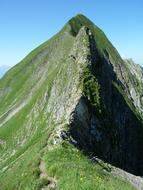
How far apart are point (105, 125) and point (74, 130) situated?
52.5ft

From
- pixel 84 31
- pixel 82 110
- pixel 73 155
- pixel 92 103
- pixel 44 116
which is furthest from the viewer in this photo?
pixel 84 31

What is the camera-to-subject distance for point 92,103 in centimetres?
6056

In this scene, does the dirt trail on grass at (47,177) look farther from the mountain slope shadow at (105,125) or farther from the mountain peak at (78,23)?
the mountain peak at (78,23)

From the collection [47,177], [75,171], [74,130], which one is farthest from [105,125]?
[47,177]

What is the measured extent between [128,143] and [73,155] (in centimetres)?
4615

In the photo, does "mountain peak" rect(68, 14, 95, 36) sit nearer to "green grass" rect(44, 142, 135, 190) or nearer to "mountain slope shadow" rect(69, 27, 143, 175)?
"mountain slope shadow" rect(69, 27, 143, 175)

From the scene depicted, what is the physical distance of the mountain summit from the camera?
34.4 m

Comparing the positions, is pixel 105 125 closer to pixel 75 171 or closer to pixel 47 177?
pixel 75 171

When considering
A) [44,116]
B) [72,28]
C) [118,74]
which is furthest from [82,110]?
[72,28]

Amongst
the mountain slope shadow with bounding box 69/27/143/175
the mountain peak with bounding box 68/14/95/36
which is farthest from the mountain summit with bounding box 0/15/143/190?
the mountain peak with bounding box 68/14/95/36

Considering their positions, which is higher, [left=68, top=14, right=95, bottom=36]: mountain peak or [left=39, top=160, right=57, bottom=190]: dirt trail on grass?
[left=68, top=14, right=95, bottom=36]: mountain peak

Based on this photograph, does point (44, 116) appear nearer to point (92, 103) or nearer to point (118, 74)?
point (92, 103)

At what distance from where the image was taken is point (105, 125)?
209 feet

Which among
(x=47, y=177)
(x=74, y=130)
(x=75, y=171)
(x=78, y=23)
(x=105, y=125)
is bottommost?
(x=105, y=125)
